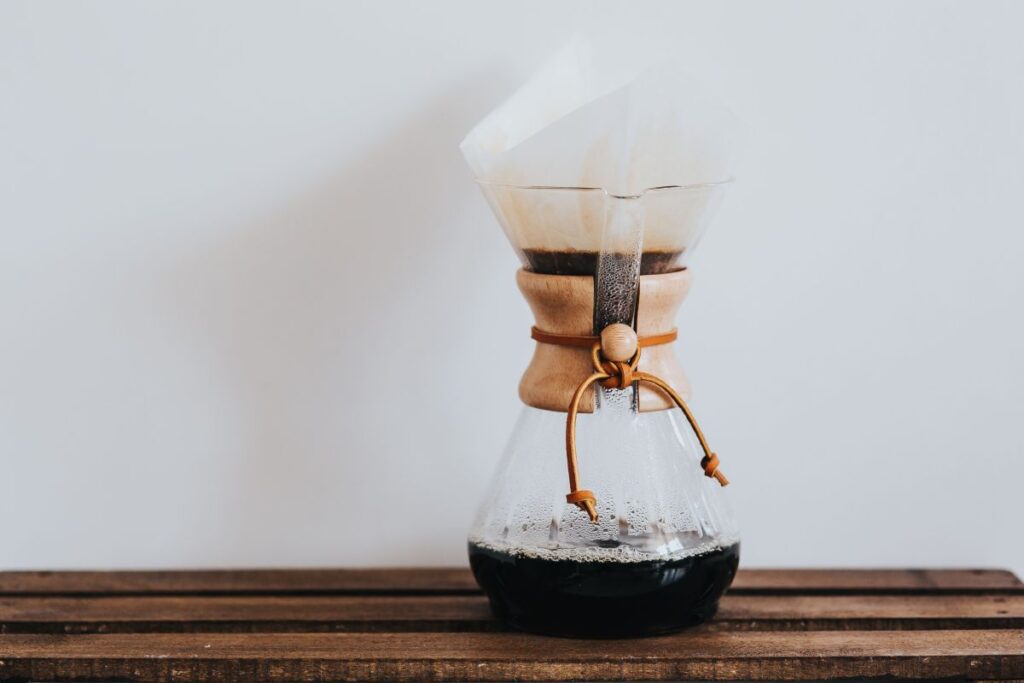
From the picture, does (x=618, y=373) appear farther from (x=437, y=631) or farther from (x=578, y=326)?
(x=437, y=631)

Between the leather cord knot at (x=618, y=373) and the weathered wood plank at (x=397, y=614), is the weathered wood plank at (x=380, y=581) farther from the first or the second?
the leather cord knot at (x=618, y=373)

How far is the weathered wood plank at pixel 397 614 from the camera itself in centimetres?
72

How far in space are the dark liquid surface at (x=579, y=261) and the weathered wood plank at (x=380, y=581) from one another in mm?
249

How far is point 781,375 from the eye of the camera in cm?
85

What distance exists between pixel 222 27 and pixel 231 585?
1.31 feet

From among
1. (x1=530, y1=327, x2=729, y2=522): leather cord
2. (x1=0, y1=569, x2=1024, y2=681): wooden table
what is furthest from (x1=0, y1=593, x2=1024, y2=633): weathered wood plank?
(x1=530, y1=327, x2=729, y2=522): leather cord

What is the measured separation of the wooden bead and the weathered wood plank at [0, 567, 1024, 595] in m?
0.23

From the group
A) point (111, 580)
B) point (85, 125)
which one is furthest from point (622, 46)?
point (111, 580)

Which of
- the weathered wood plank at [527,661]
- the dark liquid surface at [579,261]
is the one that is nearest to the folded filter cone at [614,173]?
the dark liquid surface at [579,261]

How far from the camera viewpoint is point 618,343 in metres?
0.64

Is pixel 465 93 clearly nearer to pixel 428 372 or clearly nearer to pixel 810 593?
pixel 428 372

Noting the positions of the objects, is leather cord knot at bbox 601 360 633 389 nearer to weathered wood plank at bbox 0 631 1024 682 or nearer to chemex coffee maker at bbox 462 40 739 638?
chemex coffee maker at bbox 462 40 739 638

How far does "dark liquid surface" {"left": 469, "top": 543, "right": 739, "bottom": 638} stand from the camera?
0.65 meters

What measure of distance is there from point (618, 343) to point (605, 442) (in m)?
0.07
